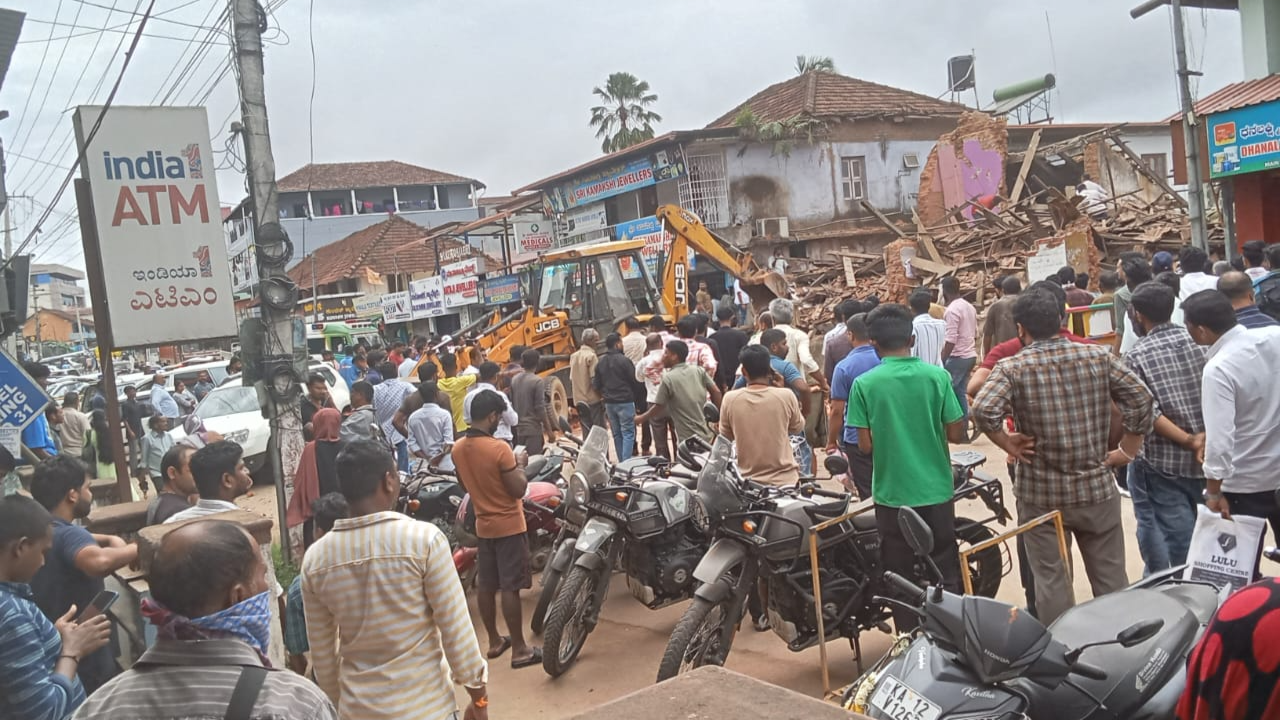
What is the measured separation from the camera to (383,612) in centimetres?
324

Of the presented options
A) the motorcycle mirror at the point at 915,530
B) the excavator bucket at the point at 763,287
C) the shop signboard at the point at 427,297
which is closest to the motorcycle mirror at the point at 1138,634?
the motorcycle mirror at the point at 915,530

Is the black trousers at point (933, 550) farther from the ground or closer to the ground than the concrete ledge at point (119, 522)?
closer to the ground

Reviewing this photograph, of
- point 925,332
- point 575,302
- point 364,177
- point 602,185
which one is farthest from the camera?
point 364,177

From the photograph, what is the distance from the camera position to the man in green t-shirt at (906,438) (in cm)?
465

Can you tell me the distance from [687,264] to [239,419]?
8655mm

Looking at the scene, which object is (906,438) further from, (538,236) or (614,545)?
(538,236)

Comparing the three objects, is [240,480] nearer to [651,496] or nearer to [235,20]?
[651,496]

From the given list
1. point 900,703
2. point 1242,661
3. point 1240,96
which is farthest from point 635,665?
point 1240,96

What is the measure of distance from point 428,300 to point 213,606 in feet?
99.1

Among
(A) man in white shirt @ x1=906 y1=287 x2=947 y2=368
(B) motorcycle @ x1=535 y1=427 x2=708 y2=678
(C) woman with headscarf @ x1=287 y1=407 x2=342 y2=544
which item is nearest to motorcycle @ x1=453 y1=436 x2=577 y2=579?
(B) motorcycle @ x1=535 y1=427 x2=708 y2=678

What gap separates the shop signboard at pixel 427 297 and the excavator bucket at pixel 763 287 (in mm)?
13624

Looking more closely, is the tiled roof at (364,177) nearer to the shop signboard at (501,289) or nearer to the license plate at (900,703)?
the shop signboard at (501,289)

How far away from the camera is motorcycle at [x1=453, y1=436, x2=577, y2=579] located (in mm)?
6832

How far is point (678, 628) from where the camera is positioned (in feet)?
15.6
